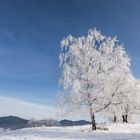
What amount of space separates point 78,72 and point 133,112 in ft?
126

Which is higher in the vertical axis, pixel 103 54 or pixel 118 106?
pixel 103 54

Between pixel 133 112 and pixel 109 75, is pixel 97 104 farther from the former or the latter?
pixel 133 112

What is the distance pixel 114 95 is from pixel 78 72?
5492mm

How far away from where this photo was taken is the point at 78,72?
133ft

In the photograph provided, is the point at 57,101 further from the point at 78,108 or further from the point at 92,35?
the point at 92,35

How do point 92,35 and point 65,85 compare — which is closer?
point 65,85

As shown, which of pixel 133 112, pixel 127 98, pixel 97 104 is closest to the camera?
pixel 97 104

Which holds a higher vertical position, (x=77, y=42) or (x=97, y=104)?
(x=77, y=42)

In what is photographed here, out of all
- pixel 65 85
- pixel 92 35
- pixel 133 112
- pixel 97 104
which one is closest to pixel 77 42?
pixel 92 35

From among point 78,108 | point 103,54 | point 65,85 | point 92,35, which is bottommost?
point 78,108

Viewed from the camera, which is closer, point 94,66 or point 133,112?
point 94,66

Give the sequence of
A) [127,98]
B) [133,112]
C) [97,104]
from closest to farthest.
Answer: [97,104]
[127,98]
[133,112]

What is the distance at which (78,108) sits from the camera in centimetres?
3991

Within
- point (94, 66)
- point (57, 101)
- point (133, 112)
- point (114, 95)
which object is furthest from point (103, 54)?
point (133, 112)
